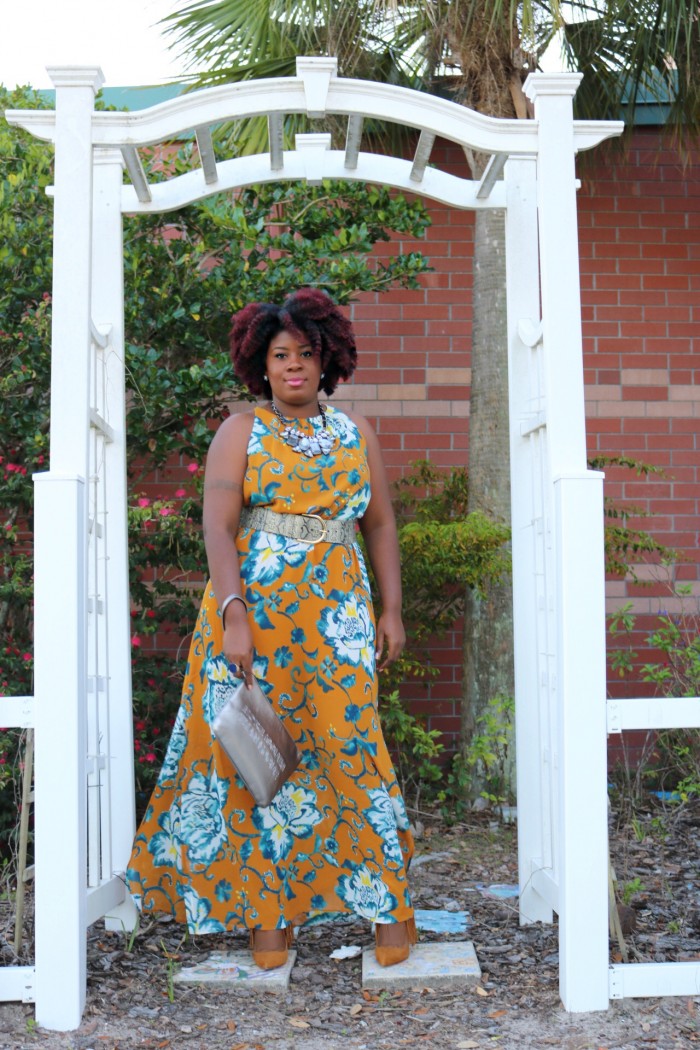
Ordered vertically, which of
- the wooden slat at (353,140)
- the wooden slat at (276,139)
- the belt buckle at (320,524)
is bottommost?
the belt buckle at (320,524)

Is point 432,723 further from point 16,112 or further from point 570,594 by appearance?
point 16,112

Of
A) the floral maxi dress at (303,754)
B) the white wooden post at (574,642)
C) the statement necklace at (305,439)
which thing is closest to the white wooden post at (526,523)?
the white wooden post at (574,642)

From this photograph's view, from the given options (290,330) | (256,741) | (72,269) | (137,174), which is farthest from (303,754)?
(137,174)

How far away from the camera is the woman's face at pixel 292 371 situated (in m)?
3.56

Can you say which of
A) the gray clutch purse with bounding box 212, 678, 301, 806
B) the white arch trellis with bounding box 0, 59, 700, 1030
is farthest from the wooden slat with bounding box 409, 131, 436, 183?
the gray clutch purse with bounding box 212, 678, 301, 806

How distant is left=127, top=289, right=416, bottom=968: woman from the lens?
11.3 feet

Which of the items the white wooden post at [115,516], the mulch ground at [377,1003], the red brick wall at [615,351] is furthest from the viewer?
the red brick wall at [615,351]

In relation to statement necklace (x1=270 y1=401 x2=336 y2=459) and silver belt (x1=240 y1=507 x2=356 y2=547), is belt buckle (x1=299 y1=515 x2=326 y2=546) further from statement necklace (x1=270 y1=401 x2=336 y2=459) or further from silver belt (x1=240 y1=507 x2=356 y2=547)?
statement necklace (x1=270 y1=401 x2=336 y2=459)

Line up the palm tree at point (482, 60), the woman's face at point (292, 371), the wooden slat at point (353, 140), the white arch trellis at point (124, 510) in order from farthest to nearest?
1. the palm tree at point (482, 60)
2. the wooden slat at point (353, 140)
3. the woman's face at point (292, 371)
4. the white arch trellis at point (124, 510)

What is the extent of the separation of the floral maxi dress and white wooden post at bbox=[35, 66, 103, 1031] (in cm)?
49

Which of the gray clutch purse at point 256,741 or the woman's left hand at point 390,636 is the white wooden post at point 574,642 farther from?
the gray clutch purse at point 256,741

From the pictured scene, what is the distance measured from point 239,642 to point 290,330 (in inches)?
39.1

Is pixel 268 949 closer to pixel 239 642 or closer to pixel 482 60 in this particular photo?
pixel 239 642

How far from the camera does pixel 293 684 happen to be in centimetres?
349
